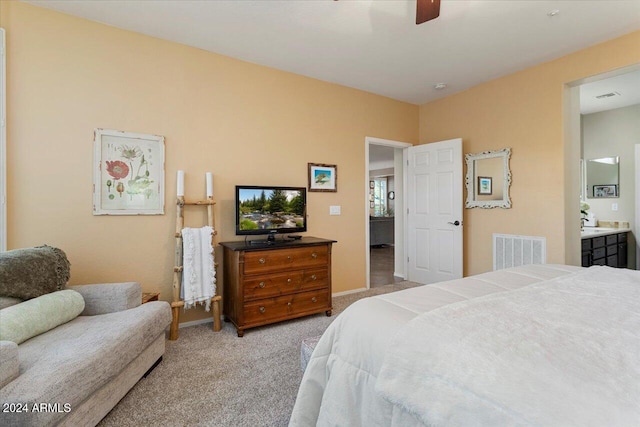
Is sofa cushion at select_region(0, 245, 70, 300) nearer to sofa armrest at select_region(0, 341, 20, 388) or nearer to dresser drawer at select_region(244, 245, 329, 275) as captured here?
sofa armrest at select_region(0, 341, 20, 388)

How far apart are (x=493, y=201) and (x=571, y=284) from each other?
263 centimetres

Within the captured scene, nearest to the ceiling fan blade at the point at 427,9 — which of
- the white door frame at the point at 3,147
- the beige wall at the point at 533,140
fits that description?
the beige wall at the point at 533,140

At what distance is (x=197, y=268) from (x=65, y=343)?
123 cm

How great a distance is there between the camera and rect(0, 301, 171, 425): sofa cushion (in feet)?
3.92

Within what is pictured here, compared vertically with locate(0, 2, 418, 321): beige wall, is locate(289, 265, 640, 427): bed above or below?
below

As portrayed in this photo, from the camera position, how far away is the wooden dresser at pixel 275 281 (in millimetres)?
2721

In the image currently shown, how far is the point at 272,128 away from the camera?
3492 mm

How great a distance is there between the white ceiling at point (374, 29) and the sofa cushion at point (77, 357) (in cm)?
241

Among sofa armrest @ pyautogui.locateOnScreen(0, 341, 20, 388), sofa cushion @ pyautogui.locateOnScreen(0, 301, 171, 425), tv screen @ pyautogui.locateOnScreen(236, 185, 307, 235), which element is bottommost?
sofa cushion @ pyautogui.locateOnScreen(0, 301, 171, 425)

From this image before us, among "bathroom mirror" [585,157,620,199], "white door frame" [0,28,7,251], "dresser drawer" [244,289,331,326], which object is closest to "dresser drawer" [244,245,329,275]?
"dresser drawer" [244,289,331,326]

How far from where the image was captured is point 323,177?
3.87m

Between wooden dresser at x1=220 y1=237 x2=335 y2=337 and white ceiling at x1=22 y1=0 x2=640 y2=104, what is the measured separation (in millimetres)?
1986

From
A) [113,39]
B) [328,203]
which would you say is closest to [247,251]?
[328,203]

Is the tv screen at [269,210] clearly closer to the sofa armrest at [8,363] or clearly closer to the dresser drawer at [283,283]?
the dresser drawer at [283,283]
